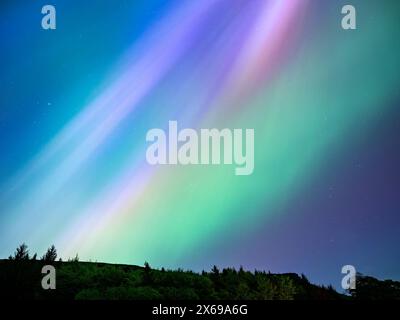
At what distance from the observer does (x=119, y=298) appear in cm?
686

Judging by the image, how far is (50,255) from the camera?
6934 mm

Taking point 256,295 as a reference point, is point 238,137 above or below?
above

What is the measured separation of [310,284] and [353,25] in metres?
3.73

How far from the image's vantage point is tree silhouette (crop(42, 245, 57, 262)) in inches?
272

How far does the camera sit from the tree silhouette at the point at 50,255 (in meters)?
6.90
